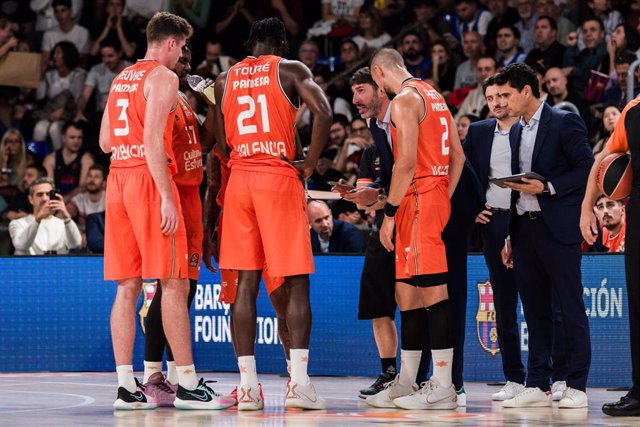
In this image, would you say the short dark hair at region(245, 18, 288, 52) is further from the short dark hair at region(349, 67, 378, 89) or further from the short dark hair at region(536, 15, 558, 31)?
the short dark hair at region(536, 15, 558, 31)

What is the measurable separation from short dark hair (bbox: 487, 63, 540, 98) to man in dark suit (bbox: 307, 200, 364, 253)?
391 cm

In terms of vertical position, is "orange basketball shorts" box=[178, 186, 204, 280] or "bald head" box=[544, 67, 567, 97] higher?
"bald head" box=[544, 67, 567, 97]

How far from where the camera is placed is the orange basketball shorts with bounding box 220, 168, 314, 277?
24.3 feet

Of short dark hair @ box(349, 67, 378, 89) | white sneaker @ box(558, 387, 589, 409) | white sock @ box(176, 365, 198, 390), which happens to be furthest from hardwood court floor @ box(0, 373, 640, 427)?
short dark hair @ box(349, 67, 378, 89)

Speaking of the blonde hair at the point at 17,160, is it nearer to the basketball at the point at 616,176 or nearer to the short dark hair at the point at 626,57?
the short dark hair at the point at 626,57

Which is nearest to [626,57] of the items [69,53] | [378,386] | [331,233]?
[331,233]

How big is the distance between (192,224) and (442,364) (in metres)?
1.84

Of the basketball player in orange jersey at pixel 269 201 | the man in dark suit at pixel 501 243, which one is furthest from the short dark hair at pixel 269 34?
the man in dark suit at pixel 501 243

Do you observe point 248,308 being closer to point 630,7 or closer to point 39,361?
point 39,361

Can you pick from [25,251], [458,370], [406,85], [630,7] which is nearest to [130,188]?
[406,85]

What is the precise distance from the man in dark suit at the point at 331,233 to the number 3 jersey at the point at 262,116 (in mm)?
4033

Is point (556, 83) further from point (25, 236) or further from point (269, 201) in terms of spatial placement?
point (269, 201)

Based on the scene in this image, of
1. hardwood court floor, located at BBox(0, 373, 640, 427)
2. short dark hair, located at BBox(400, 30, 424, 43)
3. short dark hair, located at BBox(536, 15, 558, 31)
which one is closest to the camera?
hardwood court floor, located at BBox(0, 373, 640, 427)

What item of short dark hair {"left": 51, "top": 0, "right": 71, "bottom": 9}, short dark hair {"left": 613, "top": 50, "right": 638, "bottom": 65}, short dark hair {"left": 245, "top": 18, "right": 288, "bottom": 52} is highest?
short dark hair {"left": 51, "top": 0, "right": 71, "bottom": 9}
